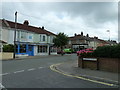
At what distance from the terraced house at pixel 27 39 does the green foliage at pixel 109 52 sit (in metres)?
20.0

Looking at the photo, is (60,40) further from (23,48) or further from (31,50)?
(23,48)

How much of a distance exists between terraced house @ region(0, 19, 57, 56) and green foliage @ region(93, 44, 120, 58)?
20.0 metres

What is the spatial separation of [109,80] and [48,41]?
1135 inches

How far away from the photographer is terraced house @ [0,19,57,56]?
26.3 metres

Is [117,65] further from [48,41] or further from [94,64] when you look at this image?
[48,41]

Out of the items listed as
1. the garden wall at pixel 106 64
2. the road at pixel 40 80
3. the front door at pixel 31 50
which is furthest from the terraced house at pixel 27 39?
the garden wall at pixel 106 64

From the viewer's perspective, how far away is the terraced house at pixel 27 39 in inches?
1037

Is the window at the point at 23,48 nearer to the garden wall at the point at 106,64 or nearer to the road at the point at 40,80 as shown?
the road at the point at 40,80

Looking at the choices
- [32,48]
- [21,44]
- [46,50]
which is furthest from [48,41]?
[21,44]

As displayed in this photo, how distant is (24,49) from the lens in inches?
1110

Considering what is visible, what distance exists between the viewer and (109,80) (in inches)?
240

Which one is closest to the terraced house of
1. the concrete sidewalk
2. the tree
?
the tree

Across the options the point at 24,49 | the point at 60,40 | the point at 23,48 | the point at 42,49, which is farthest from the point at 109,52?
the point at 42,49

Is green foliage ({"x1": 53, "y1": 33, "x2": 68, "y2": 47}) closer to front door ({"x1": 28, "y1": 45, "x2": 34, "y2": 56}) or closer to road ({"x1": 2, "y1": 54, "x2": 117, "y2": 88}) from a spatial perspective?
front door ({"x1": 28, "y1": 45, "x2": 34, "y2": 56})
